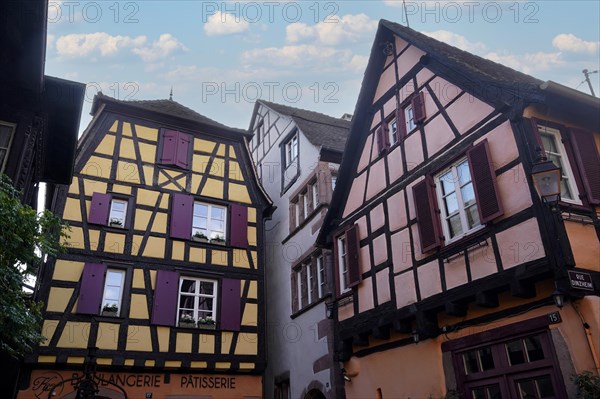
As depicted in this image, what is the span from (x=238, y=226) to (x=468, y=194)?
343 inches

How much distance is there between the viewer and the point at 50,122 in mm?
10016

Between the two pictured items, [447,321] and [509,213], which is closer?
[509,213]

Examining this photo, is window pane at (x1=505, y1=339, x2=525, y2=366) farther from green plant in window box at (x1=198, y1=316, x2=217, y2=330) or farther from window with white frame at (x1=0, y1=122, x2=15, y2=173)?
green plant in window box at (x1=198, y1=316, x2=217, y2=330)

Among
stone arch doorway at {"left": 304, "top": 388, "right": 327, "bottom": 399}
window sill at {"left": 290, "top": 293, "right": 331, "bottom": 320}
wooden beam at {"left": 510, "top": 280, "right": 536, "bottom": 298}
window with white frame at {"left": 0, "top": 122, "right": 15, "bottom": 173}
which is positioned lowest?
stone arch doorway at {"left": 304, "top": 388, "right": 327, "bottom": 399}

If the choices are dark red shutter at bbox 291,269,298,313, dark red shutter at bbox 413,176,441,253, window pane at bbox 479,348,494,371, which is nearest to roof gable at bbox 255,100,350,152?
dark red shutter at bbox 291,269,298,313

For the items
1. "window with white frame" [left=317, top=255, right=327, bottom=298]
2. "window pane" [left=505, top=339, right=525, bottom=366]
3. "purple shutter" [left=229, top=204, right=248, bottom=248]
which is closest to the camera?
"window pane" [left=505, top=339, right=525, bottom=366]

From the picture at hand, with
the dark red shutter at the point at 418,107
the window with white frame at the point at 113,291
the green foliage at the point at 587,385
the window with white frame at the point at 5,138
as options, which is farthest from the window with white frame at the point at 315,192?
the green foliage at the point at 587,385

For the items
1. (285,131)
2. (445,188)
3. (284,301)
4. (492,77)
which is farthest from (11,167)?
(285,131)

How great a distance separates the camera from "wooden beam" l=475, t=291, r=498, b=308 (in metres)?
7.27

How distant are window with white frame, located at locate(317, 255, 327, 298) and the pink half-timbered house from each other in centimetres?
233

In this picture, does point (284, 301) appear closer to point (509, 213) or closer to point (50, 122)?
point (50, 122)

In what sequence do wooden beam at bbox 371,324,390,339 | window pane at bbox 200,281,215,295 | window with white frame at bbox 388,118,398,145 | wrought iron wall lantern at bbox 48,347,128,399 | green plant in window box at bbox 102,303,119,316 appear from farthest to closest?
window pane at bbox 200,281,215,295, green plant in window box at bbox 102,303,119,316, window with white frame at bbox 388,118,398,145, wrought iron wall lantern at bbox 48,347,128,399, wooden beam at bbox 371,324,390,339

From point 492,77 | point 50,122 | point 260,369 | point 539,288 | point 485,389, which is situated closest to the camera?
point 539,288

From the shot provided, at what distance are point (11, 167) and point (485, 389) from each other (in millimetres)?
7756
